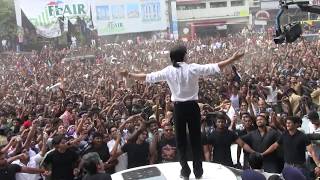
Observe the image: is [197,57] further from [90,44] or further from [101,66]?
[90,44]

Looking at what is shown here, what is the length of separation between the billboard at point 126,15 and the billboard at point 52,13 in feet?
2.30

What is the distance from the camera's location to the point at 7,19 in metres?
38.1

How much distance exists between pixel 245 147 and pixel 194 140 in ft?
6.73

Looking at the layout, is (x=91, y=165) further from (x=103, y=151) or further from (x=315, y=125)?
(x=315, y=125)

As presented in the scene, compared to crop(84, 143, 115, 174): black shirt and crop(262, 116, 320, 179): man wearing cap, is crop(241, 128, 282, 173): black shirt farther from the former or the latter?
crop(84, 143, 115, 174): black shirt

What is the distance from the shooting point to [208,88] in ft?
45.8

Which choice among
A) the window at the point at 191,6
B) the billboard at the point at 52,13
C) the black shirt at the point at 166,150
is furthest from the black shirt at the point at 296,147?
the window at the point at 191,6

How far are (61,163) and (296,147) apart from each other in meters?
2.76

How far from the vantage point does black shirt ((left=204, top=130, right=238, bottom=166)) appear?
23.0 ft

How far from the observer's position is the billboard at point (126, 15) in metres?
28.2

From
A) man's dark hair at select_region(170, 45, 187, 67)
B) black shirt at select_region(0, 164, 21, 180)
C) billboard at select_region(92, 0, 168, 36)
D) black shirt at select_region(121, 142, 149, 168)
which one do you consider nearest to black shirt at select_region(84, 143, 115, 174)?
black shirt at select_region(121, 142, 149, 168)

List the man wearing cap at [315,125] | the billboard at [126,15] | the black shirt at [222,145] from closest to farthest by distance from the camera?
the black shirt at [222,145] < the man wearing cap at [315,125] < the billboard at [126,15]

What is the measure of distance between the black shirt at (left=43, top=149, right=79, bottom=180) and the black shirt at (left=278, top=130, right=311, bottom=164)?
2.54 metres

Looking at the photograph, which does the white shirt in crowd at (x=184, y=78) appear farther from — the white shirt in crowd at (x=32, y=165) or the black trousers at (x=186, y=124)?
the white shirt in crowd at (x=32, y=165)
